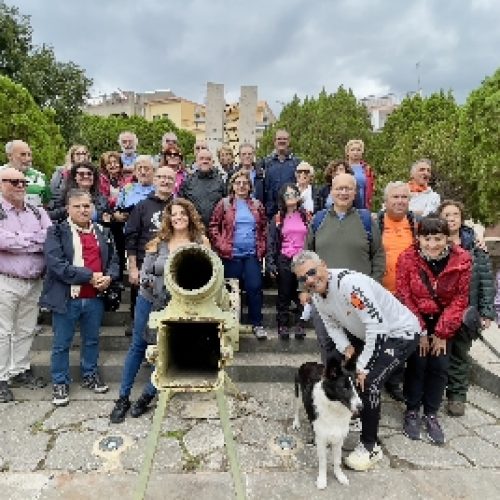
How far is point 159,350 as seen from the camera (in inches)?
108

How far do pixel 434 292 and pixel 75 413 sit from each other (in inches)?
129

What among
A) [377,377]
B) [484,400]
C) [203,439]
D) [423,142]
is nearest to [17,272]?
[203,439]

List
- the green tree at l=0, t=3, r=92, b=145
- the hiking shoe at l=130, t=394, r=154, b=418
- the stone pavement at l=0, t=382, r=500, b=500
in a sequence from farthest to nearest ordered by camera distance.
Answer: the green tree at l=0, t=3, r=92, b=145 < the hiking shoe at l=130, t=394, r=154, b=418 < the stone pavement at l=0, t=382, r=500, b=500

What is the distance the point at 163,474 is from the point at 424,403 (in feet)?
7.39

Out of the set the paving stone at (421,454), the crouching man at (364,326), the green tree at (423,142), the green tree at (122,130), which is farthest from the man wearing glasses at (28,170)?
the green tree at (122,130)

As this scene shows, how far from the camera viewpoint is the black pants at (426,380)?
412 centimetres

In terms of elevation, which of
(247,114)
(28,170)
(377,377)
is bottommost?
(377,377)

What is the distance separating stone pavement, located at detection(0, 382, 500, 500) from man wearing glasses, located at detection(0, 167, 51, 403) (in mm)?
356

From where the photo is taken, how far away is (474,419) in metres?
4.54

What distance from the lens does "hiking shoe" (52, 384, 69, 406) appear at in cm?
459

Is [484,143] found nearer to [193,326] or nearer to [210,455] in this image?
[210,455]

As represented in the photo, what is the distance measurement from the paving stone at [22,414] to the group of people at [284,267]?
17 centimetres

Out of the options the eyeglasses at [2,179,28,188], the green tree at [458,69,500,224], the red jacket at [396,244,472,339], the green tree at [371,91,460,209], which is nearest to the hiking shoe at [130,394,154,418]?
the eyeglasses at [2,179,28,188]

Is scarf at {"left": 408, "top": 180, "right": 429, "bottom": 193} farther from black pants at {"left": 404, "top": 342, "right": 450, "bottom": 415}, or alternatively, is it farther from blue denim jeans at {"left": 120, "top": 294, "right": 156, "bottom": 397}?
blue denim jeans at {"left": 120, "top": 294, "right": 156, "bottom": 397}
